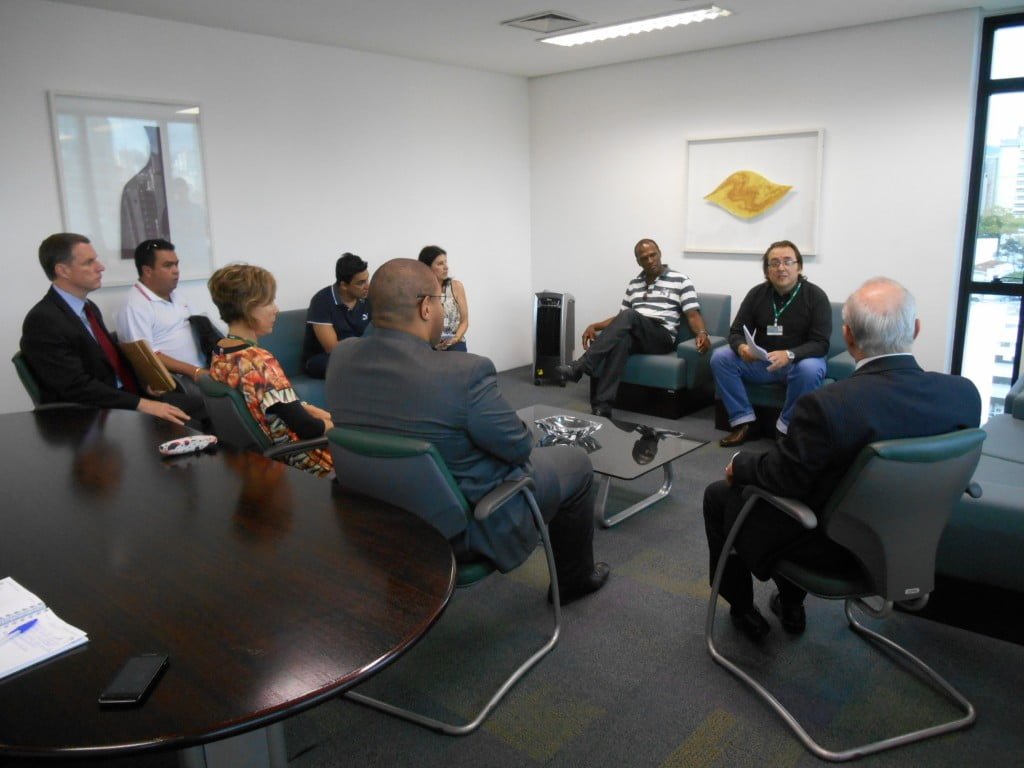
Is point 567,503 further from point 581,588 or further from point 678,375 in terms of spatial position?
point 678,375

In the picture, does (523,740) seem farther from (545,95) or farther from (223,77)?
(545,95)

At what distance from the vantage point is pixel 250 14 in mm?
4371

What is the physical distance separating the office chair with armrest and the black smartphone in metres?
1.29

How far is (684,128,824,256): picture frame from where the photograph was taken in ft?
18.0

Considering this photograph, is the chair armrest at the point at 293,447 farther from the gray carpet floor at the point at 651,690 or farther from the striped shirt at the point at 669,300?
the striped shirt at the point at 669,300

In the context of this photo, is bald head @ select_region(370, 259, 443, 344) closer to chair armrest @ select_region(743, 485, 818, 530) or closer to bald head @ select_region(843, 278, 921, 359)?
chair armrest @ select_region(743, 485, 818, 530)

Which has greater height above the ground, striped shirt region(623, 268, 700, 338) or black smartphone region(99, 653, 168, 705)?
striped shirt region(623, 268, 700, 338)

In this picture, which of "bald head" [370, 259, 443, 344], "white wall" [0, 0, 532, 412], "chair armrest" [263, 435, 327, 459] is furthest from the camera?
"white wall" [0, 0, 532, 412]

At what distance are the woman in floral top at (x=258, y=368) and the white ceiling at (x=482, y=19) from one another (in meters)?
2.31

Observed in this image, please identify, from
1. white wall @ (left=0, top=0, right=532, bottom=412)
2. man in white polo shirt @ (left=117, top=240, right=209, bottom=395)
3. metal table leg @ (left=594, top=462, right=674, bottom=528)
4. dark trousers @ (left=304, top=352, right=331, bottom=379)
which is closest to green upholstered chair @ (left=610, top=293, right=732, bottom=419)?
metal table leg @ (left=594, top=462, right=674, bottom=528)

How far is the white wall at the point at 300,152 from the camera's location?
13.3ft

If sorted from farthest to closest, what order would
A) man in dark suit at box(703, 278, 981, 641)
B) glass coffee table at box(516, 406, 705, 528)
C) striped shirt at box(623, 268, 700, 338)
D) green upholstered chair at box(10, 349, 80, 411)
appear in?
striped shirt at box(623, 268, 700, 338)
glass coffee table at box(516, 406, 705, 528)
green upholstered chair at box(10, 349, 80, 411)
man in dark suit at box(703, 278, 981, 641)

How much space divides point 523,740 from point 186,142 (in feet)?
13.4

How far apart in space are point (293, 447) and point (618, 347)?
3.37 metres
